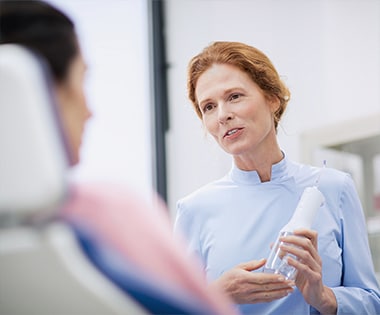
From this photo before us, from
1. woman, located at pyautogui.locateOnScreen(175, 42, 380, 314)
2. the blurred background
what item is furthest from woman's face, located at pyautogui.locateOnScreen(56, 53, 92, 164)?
the blurred background

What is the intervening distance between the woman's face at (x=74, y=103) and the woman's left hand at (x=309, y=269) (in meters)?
0.59

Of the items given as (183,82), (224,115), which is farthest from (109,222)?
(183,82)

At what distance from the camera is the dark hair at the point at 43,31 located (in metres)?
0.58

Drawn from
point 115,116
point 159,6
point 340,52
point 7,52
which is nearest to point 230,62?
point 7,52

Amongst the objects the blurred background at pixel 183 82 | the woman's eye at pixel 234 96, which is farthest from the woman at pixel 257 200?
the blurred background at pixel 183 82

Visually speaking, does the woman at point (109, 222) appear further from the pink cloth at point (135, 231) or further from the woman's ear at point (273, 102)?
the woman's ear at point (273, 102)

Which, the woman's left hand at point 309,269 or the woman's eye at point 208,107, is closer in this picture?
the woman's left hand at point 309,269

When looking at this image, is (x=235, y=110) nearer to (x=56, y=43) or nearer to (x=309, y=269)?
(x=309, y=269)

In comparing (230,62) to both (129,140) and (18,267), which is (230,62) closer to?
(18,267)

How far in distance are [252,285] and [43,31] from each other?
0.72 m

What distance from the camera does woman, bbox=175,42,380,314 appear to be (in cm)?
131

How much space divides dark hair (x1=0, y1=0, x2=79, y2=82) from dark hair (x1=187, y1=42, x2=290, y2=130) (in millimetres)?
866

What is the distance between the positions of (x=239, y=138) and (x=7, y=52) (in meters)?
0.88

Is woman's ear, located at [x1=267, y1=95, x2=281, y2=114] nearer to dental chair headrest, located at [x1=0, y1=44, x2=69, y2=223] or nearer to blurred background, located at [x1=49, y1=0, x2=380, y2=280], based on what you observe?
blurred background, located at [x1=49, y1=0, x2=380, y2=280]
